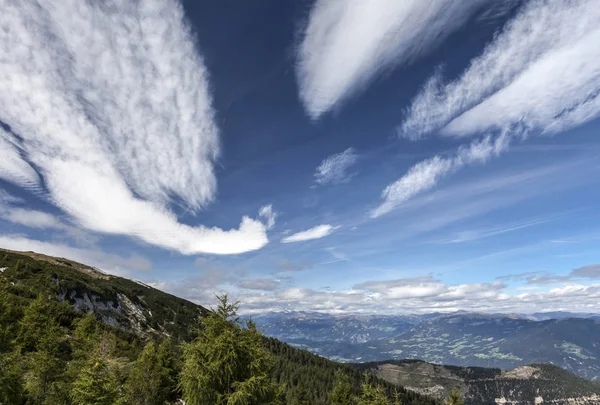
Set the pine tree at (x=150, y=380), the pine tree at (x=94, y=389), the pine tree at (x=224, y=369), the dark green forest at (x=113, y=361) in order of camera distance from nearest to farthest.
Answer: the pine tree at (x=224, y=369), the dark green forest at (x=113, y=361), the pine tree at (x=94, y=389), the pine tree at (x=150, y=380)

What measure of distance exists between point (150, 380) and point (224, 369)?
103 ft

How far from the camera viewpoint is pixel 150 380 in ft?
140

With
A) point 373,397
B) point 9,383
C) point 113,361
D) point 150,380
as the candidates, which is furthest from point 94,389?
point 373,397

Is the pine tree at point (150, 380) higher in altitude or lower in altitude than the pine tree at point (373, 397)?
higher

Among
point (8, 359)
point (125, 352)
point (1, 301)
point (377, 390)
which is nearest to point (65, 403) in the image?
point (8, 359)

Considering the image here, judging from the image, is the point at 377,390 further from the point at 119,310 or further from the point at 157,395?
the point at 119,310

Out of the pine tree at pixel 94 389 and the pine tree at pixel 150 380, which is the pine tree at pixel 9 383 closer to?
the pine tree at pixel 94 389

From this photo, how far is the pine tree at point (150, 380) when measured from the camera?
130 ft

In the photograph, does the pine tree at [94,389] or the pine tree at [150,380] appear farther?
the pine tree at [150,380]

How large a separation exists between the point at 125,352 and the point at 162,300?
108 m

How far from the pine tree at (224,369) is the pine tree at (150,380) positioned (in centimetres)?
2386

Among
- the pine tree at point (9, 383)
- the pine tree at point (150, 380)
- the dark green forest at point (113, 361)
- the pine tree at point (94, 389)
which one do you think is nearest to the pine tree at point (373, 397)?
the dark green forest at point (113, 361)

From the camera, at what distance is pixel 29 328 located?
4456cm

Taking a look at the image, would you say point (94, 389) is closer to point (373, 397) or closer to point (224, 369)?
point (224, 369)
